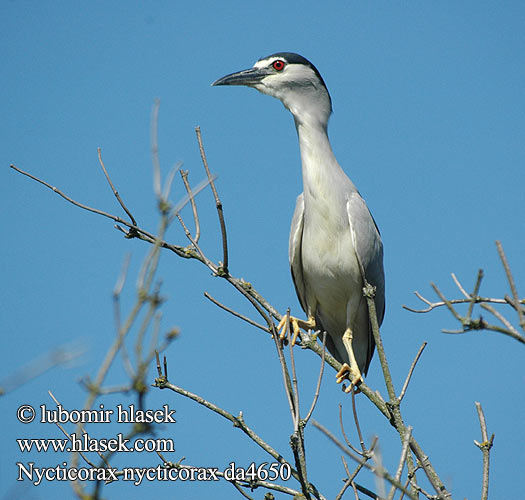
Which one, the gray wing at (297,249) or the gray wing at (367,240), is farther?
the gray wing at (297,249)

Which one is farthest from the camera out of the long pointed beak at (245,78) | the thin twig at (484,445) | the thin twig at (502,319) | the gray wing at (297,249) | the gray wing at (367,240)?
the long pointed beak at (245,78)

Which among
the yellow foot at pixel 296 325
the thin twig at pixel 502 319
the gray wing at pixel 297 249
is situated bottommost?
the thin twig at pixel 502 319

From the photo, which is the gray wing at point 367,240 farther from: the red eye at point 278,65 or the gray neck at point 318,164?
the red eye at point 278,65

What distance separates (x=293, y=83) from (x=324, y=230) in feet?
4.08

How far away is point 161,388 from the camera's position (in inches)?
124

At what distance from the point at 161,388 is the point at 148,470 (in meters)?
0.38

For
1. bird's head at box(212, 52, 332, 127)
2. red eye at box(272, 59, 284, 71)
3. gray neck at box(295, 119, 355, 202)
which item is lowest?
gray neck at box(295, 119, 355, 202)

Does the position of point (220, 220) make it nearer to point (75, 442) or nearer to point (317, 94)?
point (75, 442)

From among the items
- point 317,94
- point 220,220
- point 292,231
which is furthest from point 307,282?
point 220,220

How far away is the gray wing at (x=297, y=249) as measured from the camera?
5.09 metres

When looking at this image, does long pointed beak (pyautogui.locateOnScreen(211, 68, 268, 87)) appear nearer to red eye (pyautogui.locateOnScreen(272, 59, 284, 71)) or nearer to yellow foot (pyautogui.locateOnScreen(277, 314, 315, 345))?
red eye (pyautogui.locateOnScreen(272, 59, 284, 71))

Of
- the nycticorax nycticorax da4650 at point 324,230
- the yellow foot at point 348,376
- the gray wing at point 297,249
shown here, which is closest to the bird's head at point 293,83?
the nycticorax nycticorax da4650 at point 324,230

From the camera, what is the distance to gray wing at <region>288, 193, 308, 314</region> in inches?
200

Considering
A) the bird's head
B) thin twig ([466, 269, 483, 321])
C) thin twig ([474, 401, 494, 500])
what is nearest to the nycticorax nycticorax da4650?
the bird's head
